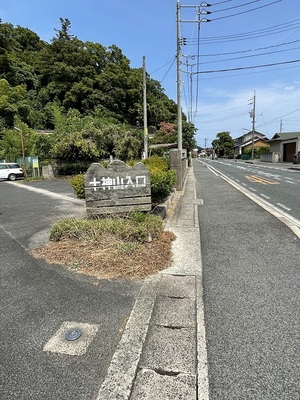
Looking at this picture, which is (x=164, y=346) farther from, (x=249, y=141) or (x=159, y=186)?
(x=249, y=141)

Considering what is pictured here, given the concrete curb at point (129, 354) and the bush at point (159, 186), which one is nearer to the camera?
the concrete curb at point (129, 354)

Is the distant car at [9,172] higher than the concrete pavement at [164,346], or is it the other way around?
the distant car at [9,172]

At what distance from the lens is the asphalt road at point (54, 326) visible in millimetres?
1869

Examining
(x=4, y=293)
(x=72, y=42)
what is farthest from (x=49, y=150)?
(x=72, y=42)

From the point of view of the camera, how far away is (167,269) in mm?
3680

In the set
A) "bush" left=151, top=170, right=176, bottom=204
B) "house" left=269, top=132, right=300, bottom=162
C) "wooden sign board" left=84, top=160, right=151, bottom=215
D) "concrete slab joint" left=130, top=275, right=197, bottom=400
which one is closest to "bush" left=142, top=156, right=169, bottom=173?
"bush" left=151, top=170, right=176, bottom=204

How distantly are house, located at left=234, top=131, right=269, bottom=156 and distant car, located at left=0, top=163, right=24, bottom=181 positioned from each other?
56.9m

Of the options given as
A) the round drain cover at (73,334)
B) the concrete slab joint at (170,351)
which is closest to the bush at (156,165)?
the concrete slab joint at (170,351)

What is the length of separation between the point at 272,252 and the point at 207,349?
8.44 feet

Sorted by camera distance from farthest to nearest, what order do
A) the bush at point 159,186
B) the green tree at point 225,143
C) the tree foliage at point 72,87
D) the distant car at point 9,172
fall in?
the green tree at point 225,143, the tree foliage at point 72,87, the distant car at point 9,172, the bush at point 159,186

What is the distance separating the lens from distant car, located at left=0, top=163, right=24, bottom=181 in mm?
22141

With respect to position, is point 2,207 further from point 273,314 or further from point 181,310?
point 273,314

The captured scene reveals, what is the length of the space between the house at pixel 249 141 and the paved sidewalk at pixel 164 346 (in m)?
68.0

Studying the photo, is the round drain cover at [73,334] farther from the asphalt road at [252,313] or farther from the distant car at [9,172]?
the distant car at [9,172]
